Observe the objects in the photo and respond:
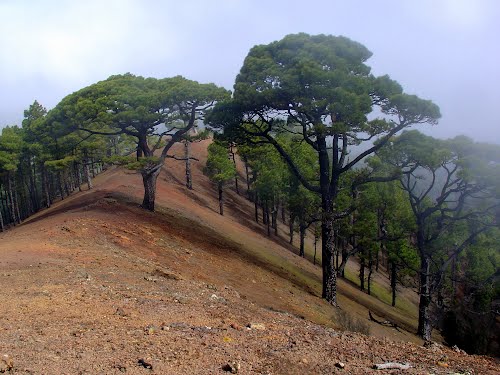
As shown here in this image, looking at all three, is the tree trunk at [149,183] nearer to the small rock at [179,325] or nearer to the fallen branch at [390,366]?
the small rock at [179,325]

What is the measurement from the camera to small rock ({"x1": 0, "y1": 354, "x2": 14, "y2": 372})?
6062 millimetres

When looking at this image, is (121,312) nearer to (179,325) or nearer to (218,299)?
(179,325)

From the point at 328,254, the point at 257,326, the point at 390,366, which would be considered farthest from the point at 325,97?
the point at 390,366

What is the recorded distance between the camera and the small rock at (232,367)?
6.60 metres

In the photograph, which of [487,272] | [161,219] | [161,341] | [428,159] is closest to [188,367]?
[161,341]

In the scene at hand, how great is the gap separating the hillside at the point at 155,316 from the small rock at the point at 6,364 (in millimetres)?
56

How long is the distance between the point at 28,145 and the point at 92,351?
36464mm

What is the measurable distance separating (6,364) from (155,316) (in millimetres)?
3338

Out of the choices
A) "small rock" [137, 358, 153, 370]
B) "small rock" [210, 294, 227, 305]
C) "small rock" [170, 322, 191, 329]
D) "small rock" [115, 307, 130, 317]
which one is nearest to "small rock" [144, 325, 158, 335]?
"small rock" [170, 322, 191, 329]

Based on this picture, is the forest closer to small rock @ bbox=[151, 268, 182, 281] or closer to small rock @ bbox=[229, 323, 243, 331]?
small rock @ bbox=[151, 268, 182, 281]

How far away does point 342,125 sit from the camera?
17.3 m

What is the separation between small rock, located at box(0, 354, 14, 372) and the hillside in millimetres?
56

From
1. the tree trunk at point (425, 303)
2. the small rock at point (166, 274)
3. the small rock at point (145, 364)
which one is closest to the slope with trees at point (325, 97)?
the tree trunk at point (425, 303)

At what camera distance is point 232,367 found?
21.7 ft
